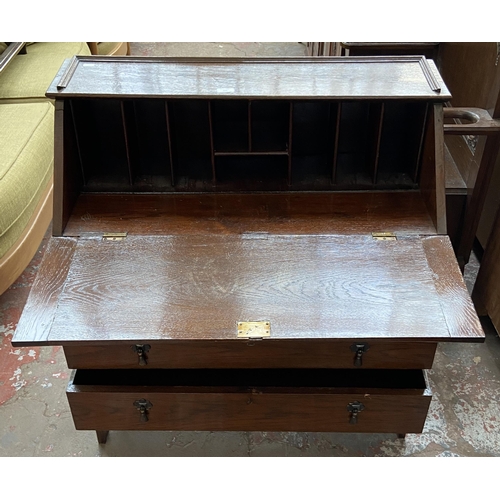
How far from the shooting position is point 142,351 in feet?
4.72

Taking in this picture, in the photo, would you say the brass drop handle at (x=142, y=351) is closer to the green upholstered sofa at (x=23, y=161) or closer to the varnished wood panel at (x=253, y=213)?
the varnished wood panel at (x=253, y=213)

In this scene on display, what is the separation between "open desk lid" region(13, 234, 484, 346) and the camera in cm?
137

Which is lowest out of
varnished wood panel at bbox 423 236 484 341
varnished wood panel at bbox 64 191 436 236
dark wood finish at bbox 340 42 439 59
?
varnished wood panel at bbox 423 236 484 341

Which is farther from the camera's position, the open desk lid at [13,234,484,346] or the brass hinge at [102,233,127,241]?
the brass hinge at [102,233,127,241]

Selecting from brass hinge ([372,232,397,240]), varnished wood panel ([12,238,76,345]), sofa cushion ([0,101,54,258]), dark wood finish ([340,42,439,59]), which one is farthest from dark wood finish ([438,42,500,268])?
sofa cushion ([0,101,54,258])

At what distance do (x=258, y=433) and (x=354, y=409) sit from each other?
18.1 inches

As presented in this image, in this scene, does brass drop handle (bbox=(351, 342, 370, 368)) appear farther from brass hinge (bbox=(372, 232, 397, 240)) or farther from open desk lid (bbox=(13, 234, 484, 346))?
brass hinge (bbox=(372, 232, 397, 240))

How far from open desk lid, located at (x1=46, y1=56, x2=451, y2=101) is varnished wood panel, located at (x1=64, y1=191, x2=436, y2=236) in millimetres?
344

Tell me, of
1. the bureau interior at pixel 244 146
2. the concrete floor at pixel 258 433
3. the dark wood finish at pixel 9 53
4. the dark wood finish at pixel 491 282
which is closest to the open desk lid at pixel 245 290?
the bureau interior at pixel 244 146

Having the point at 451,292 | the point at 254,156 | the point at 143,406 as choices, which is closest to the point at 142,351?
the point at 143,406

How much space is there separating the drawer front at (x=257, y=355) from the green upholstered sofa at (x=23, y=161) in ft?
3.22

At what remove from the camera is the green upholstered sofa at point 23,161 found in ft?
7.34

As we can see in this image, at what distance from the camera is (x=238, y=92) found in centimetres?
162

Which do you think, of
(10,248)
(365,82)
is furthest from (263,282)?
(10,248)
